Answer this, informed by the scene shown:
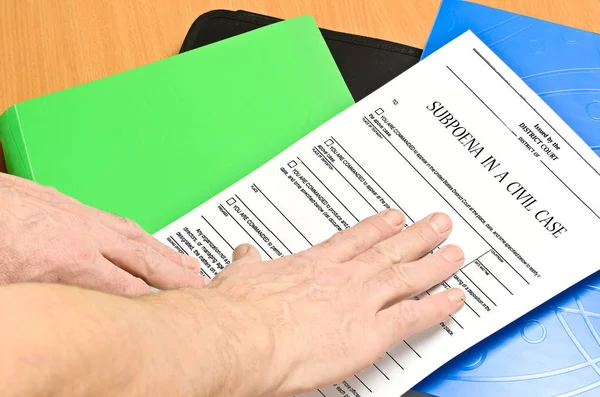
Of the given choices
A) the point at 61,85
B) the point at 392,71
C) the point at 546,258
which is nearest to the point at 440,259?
the point at 546,258

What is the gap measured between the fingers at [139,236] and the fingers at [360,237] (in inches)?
4.3

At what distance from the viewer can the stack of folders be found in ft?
1.96

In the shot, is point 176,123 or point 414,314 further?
point 176,123

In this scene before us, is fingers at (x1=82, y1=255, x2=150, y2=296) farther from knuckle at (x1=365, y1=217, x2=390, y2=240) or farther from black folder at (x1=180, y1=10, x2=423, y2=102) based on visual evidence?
black folder at (x1=180, y1=10, x2=423, y2=102)

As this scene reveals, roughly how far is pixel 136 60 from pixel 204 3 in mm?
115

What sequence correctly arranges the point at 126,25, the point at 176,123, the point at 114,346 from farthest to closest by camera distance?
the point at 126,25
the point at 176,123
the point at 114,346

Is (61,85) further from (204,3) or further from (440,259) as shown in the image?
(440,259)

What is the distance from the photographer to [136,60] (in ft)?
2.61

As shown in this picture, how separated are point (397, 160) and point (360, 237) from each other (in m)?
0.11

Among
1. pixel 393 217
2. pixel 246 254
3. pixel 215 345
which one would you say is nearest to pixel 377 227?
pixel 393 217

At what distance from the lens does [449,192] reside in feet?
2.09

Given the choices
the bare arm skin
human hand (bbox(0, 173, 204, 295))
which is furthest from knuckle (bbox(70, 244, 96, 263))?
the bare arm skin

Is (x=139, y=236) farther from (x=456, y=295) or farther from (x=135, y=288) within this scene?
(x=456, y=295)

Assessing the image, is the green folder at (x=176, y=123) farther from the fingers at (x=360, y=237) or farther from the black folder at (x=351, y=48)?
the fingers at (x=360, y=237)
